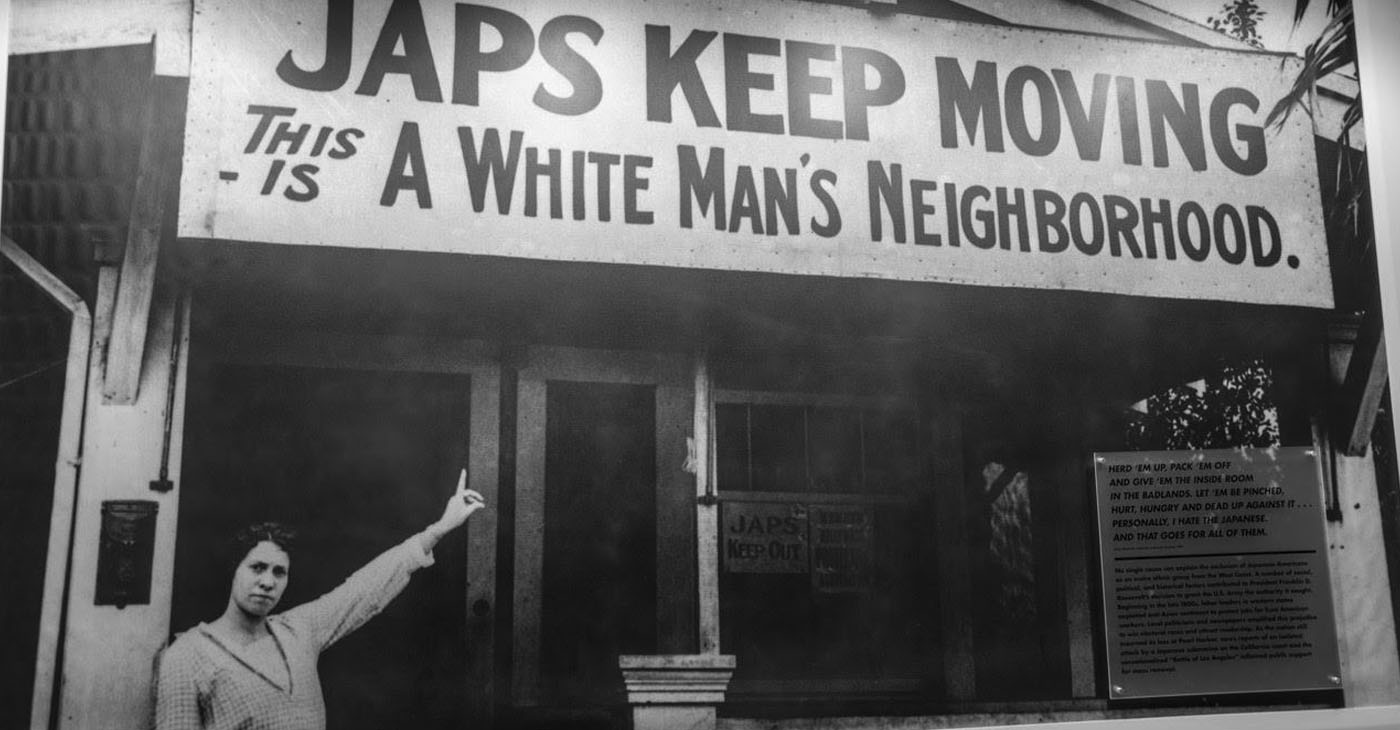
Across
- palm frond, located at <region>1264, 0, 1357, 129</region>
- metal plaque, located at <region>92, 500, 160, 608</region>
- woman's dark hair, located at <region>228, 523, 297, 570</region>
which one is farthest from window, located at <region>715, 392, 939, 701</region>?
palm frond, located at <region>1264, 0, 1357, 129</region>

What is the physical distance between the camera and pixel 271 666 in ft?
9.94

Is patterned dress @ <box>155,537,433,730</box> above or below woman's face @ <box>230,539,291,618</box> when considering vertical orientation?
below

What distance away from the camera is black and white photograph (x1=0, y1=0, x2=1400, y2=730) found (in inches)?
120

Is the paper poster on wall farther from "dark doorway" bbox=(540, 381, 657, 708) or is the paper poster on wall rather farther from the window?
"dark doorway" bbox=(540, 381, 657, 708)

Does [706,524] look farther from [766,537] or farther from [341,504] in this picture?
[341,504]

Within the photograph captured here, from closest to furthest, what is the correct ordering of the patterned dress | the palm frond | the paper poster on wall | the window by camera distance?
the patterned dress
the window
the paper poster on wall
the palm frond

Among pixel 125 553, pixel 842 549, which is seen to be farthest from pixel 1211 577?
pixel 125 553

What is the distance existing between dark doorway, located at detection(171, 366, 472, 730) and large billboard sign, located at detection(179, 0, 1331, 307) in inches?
15.8

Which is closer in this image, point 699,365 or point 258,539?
point 258,539

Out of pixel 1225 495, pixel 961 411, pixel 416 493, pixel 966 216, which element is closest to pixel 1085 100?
pixel 966 216

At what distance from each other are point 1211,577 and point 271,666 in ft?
8.39

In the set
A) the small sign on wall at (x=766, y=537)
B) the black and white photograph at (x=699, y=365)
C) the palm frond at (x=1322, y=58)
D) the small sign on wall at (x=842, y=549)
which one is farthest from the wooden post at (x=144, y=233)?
the palm frond at (x=1322, y=58)

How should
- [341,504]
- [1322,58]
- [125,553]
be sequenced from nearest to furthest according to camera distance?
[125,553] → [341,504] → [1322,58]

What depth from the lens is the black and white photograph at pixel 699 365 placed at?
305 cm
